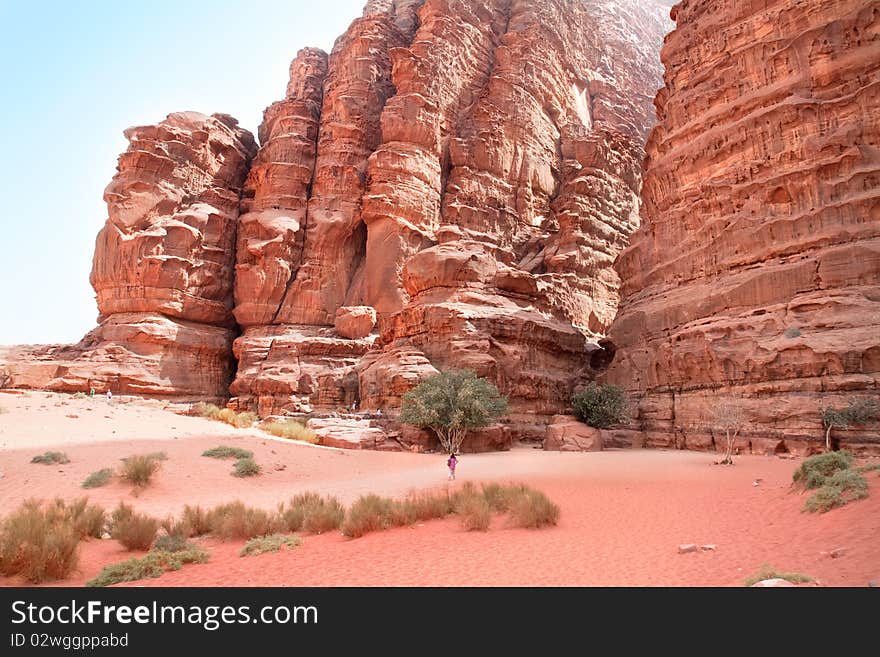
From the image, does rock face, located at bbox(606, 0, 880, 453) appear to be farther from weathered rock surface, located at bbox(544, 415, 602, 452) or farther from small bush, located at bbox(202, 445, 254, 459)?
small bush, located at bbox(202, 445, 254, 459)

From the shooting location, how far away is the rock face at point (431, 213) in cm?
3244

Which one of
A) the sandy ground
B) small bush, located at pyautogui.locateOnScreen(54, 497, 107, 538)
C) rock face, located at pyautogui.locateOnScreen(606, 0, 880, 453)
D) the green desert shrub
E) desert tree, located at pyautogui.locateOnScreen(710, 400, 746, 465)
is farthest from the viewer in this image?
the green desert shrub

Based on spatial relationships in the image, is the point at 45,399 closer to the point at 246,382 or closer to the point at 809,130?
the point at 246,382

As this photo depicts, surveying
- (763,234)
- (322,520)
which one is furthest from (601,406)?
(322,520)

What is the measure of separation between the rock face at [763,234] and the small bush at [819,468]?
837 centimetres

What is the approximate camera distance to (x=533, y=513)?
A: 9.30 m

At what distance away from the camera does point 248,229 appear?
154ft

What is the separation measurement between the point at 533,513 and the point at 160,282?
41293mm

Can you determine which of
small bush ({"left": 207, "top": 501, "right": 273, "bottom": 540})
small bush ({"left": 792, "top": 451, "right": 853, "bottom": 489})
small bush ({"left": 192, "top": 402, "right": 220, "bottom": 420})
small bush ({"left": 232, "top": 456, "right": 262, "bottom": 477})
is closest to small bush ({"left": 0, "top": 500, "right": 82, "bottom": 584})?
small bush ({"left": 207, "top": 501, "right": 273, "bottom": 540})

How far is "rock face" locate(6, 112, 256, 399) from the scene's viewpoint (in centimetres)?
3869

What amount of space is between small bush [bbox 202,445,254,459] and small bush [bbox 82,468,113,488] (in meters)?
4.02

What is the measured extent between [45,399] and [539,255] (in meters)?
38.1

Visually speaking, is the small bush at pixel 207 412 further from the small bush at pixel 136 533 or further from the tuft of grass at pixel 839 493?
the tuft of grass at pixel 839 493

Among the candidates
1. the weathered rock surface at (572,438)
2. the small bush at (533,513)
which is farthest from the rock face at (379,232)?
the small bush at (533,513)
